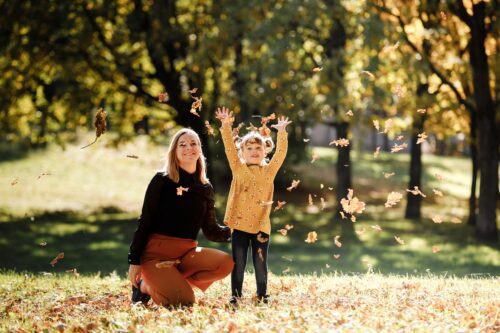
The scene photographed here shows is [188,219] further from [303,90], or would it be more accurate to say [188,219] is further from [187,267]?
[303,90]

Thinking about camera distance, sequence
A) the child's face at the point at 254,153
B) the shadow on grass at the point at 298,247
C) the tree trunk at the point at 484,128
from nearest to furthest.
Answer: the child's face at the point at 254,153
the shadow on grass at the point at 298,247
the tree trunk at the point at 484,128

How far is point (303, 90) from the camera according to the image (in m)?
16.3

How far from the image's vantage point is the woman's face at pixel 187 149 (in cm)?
637

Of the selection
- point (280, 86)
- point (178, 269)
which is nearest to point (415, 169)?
point (280, 86)

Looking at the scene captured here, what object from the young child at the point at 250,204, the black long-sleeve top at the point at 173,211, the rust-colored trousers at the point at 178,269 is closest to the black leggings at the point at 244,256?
the young child at the point at 250,204

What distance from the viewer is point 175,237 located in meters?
6.41

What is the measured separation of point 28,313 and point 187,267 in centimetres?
162

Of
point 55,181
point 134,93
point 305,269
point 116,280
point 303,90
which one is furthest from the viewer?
point 55,181

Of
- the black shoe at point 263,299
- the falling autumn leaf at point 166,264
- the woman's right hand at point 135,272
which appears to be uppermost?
the falling autumn leaf at point 166,264

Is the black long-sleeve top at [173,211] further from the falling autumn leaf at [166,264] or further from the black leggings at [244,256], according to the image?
the black leggings at [244,256]

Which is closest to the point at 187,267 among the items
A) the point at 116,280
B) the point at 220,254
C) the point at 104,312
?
the point at 220,254

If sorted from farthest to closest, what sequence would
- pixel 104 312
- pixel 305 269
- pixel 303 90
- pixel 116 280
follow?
pixel 303 90 → pixel 305 269 → pixel 116 280 → pixel 104 312

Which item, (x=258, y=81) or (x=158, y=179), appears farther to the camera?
(x=258, y=81)

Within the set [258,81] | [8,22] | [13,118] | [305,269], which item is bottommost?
[305,269]
